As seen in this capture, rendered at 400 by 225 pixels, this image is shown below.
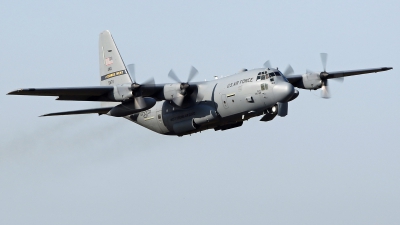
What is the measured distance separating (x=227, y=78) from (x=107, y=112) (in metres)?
6.78

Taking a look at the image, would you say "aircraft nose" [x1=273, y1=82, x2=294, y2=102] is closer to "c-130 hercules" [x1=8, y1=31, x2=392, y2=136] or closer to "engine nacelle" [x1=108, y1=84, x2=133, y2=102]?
"c-130 hercules" [x1=8, y1=31, x2=392, y2=136]

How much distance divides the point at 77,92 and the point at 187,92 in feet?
17.7

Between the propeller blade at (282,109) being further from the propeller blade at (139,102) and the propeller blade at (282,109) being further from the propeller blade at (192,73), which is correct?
the propeller blade at (139,102)

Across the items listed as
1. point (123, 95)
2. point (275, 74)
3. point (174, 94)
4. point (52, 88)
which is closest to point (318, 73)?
point (275, 74)

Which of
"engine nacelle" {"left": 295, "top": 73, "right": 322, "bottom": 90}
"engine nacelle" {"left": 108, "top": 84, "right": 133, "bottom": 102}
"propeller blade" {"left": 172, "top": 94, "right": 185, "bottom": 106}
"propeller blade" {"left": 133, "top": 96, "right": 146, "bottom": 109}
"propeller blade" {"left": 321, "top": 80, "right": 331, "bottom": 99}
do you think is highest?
"engine nacelle" {"left": 108, "top": 84, "right": 133, "bottom": 102}

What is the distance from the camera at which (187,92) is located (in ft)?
120

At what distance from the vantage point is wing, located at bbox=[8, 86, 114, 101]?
33188 millimetres

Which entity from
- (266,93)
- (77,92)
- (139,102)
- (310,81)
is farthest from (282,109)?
(77,92)

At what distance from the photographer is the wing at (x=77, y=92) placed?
33.2 m

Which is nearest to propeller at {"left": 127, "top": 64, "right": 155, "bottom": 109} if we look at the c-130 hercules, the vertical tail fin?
the c-130 hercules

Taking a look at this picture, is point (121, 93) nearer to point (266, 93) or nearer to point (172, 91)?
point (172, 91)

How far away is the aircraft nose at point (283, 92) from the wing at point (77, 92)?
7807mm

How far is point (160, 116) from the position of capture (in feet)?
125

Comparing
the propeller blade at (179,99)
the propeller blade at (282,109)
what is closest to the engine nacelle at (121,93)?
the propeller blade at (179,99)
